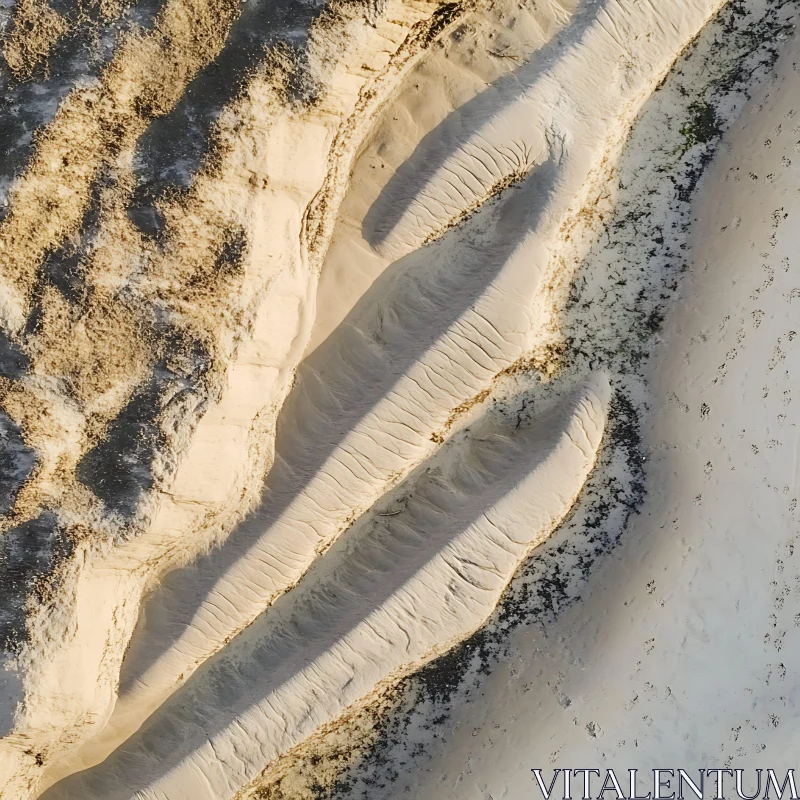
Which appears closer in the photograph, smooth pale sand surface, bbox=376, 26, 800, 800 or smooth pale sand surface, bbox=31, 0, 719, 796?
smooth pale sand surface, bbox=31, 0, 719, 796

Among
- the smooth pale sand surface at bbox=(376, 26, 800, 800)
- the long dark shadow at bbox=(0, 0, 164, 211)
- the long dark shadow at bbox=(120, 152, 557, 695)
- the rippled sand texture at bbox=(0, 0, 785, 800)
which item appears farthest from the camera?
the smooth pale sand surface at bbox=(376, 26, 800, 800)

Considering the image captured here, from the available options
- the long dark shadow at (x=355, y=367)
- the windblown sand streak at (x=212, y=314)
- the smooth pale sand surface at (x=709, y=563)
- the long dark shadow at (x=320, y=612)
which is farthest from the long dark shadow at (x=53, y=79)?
the smooth pale sand surface at (x=709, y=563)

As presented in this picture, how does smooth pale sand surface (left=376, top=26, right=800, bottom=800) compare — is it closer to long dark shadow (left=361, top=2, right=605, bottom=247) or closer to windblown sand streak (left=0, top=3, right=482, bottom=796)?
long dark shadow (left=361, top=2, right=605, bottom=247)

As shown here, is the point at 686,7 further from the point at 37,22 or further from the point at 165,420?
the point at 165,420

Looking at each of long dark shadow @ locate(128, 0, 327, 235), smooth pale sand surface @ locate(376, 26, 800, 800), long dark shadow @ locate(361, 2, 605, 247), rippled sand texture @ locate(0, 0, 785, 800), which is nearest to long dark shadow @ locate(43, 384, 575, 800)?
rippled sand texture @ locate(0, 0, 785, 800)

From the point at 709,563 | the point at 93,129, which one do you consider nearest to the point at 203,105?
the point at 93,129

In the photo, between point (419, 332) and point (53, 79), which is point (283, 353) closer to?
point (419, 332)
